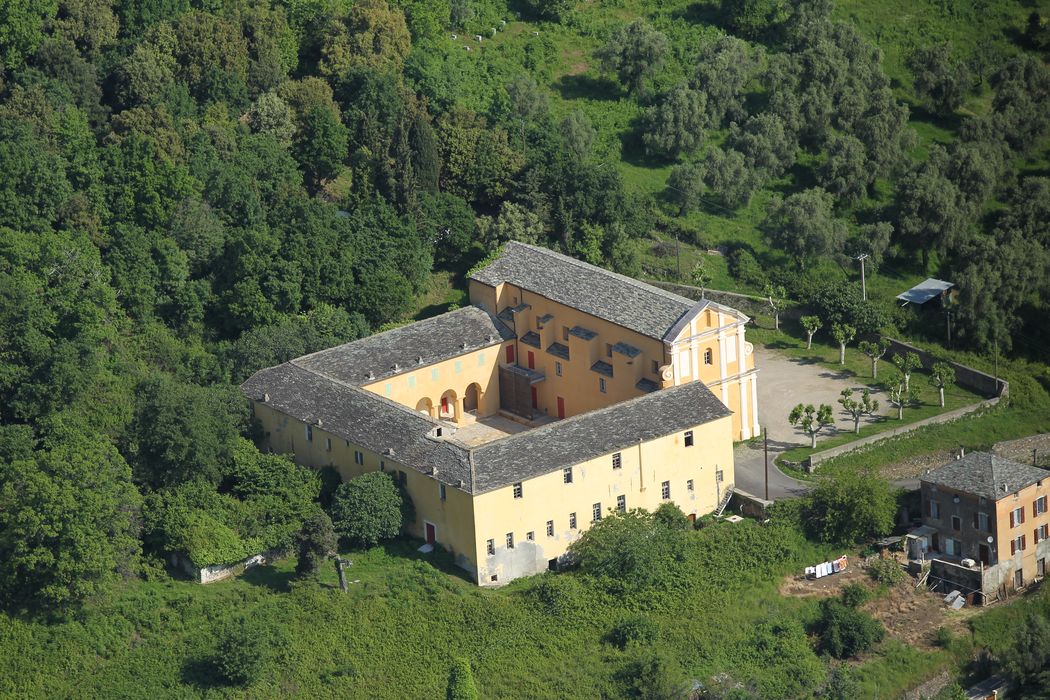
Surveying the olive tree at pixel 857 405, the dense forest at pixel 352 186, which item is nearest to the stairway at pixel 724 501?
the olive tree at pixel 857 405

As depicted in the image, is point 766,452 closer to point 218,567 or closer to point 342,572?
point 342,572

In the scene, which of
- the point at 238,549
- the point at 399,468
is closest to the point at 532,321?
the point at 399,468

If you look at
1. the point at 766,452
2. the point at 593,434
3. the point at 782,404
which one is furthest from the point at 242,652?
the point at 782,404

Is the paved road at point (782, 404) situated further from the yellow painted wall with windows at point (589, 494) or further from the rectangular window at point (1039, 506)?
the rectangular window at point (1039, 506)

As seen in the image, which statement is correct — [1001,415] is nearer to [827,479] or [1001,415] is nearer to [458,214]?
[827,479]

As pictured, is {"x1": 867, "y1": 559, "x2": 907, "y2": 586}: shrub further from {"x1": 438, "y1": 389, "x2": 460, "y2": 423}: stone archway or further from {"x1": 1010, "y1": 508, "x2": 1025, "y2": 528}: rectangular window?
{"x1": 438, "y1": 389, "x2": 460, "y2": 423}: stone archway

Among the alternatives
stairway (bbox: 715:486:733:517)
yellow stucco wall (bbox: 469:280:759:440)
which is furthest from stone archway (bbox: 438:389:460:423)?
stairway (bbox: 715:486:733:517)
